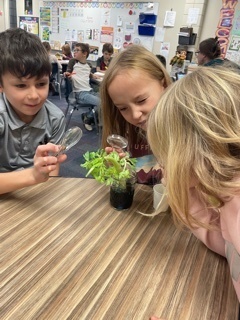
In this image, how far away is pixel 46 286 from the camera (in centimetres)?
49

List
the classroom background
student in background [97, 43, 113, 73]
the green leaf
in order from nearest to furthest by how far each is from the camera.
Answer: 1. the green leaf
2. the classroom background
3. student in background [97, 43, 113, 73]

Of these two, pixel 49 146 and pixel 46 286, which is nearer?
pixel 46 286

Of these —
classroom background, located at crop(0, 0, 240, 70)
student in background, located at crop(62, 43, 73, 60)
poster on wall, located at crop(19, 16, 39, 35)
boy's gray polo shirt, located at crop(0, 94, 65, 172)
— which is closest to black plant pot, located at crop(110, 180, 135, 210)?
boy's gray polo shirt, located at crop(0, 94, 65, 172)

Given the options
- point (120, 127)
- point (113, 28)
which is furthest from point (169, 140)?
point (113, 28)

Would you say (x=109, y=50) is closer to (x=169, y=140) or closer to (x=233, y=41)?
(x=233, y=41)

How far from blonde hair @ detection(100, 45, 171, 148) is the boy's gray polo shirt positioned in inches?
9.1

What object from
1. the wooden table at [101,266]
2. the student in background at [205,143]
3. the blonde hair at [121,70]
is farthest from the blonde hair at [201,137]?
the blonde hair at [121,70]

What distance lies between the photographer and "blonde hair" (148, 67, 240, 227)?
471mm

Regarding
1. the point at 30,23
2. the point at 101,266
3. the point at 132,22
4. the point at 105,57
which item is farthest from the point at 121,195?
the point at 30,23

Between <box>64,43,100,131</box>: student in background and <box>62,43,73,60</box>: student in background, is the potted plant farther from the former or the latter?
<box>62,43,73,60</box>: student in background

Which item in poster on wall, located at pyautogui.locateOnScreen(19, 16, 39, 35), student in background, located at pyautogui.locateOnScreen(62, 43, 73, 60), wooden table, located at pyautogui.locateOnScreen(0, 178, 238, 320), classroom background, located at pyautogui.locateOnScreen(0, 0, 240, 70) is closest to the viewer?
wooden table, located at pyautogui.locateOnScreen(0, 178, 238, 320)

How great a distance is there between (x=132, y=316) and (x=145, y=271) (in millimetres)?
102

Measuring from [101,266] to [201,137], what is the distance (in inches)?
13.1

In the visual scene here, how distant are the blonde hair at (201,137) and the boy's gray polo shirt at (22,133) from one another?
26.0 inches
